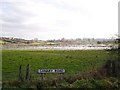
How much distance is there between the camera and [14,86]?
16.0 m

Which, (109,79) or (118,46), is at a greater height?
(118,46)

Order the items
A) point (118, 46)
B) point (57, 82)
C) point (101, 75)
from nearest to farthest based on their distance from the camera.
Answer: point (57, 82) → point (101, 75) → point (118, 46)

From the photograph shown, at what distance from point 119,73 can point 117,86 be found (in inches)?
111

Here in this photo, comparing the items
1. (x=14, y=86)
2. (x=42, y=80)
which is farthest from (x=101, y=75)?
(x=14, y=86)

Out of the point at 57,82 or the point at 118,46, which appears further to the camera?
the point at 118,46

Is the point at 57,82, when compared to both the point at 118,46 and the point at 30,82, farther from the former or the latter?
the point at 118,46

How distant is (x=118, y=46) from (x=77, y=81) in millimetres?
5644

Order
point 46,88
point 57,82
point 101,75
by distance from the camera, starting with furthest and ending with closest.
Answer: point 101,75, point 57,82, point 46,88

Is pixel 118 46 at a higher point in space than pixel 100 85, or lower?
higher

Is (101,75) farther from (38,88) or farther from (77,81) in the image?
(38,88)

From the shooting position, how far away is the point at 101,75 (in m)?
18.3

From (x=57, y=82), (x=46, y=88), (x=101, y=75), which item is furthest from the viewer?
(x=101, y=75)

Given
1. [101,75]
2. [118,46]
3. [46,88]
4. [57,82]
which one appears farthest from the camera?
[118,46]

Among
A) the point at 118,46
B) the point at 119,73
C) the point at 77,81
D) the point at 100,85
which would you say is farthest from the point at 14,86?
the point at 118,46
